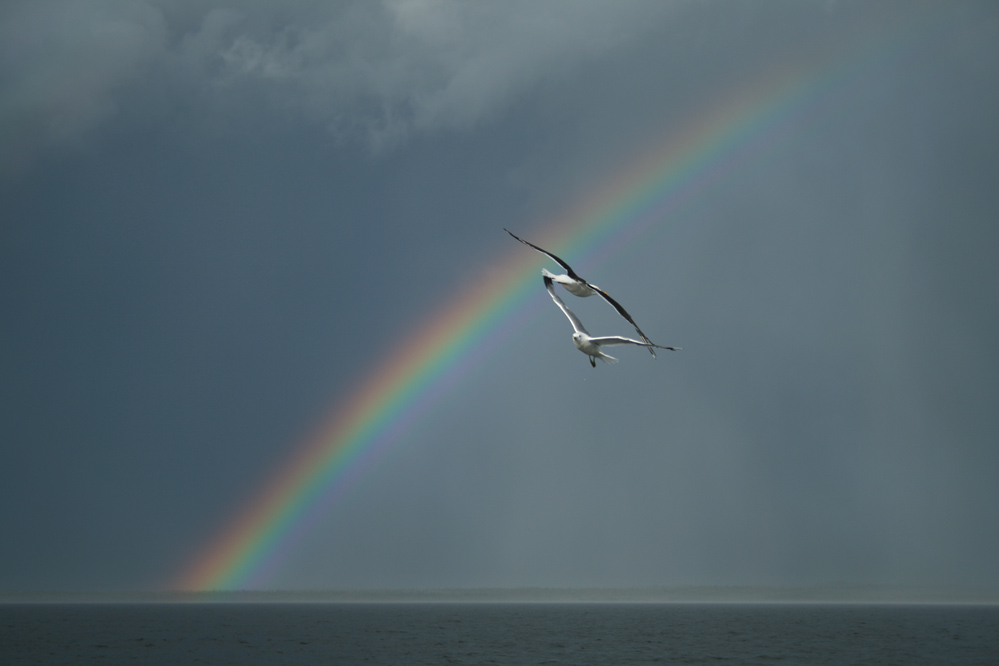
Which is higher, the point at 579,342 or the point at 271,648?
the point at 579,342

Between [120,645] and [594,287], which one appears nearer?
[594,287]

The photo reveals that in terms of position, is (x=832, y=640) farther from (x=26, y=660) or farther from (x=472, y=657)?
(x=26, y=660)

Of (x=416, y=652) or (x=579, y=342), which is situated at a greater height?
(x=579, y=342)

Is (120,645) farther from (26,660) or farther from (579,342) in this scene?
(579,342)

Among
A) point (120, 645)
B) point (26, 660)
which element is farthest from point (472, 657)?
point (120, 645)

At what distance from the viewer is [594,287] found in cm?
2984

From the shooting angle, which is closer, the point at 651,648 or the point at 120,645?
the point at 651,648

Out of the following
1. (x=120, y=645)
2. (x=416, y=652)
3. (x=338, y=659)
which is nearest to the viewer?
(x=338, y=659)

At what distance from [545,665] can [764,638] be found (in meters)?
79.2

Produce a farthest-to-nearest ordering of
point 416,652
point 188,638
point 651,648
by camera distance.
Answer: point 188,638 < point 651,648 < point 416,652

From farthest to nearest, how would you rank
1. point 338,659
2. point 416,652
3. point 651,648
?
1. point 651,648
2. point 416,652
3. point 338,659

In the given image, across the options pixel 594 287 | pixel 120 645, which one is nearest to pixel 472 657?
pixel 120 645

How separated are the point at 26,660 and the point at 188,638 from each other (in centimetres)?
5524

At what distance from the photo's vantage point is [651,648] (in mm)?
132250
